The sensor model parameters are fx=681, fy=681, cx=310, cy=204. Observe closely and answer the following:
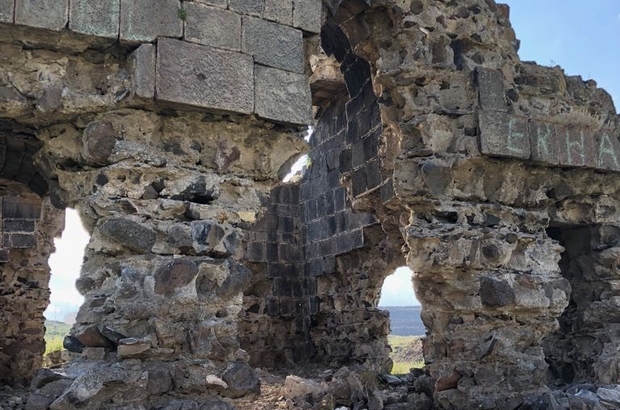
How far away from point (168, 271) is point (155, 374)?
56 cm

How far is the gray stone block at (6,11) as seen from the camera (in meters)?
3.56

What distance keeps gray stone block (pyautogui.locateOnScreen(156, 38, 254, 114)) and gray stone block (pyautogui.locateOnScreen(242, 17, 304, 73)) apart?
11 cm

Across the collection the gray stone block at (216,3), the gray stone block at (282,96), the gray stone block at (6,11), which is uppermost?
the gray stone block at (216,3)

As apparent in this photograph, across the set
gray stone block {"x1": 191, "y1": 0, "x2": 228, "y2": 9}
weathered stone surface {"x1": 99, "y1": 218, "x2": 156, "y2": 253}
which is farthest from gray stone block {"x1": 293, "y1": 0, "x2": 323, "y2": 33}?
weathered stone surface {"x1": 99, "y1": 218, "x2": 156, "y2": 253}

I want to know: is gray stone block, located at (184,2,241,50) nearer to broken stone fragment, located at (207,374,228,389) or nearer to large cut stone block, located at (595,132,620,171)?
broken stone fragment, located at (207,374,228,389)

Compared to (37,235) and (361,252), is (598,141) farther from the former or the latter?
(37,235)

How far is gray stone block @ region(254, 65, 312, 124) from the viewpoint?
4.14 meters

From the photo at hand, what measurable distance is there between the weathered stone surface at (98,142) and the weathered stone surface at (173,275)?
2.34ft

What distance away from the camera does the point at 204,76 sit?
3986mm

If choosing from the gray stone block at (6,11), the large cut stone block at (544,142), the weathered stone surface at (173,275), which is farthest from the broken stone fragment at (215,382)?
the large cut stone block at (544,142)

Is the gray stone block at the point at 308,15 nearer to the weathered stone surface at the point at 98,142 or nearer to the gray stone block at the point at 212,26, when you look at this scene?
the gray stone block at the point at 212,26

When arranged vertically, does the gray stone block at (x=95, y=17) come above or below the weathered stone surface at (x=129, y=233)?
above

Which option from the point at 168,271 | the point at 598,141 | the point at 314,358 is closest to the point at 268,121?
the point at 168,271

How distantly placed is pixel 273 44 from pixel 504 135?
2274mm
